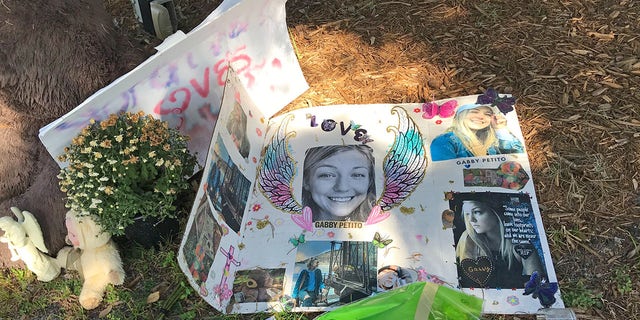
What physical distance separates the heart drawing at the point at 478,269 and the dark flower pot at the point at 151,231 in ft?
2.43

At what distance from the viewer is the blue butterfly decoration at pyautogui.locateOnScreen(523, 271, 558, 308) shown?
1.33 m

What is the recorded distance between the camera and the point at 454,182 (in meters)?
1.58

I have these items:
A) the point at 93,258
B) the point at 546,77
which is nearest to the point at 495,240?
the point at 546,77

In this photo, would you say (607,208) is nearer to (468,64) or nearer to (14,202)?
(468,64)

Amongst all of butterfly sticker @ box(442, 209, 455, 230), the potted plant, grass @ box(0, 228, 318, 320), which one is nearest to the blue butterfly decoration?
butterfly sticker @ box(442, 209, 455, 230)

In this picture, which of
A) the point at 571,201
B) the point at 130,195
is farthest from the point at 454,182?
the point at 130,195

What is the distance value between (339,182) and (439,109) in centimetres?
40

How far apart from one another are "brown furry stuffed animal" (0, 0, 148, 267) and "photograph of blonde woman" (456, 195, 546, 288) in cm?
100

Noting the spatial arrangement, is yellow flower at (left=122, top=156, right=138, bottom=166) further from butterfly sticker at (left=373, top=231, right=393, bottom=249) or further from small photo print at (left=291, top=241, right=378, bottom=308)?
butterfly sticker at (left=373, top=231, right=393, bottom=249)

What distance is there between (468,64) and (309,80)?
52cm

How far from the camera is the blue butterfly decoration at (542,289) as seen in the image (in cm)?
133

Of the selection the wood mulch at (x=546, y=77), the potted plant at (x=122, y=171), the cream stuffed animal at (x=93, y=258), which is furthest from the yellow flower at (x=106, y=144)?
the wood mulch at (x=546, y=77)

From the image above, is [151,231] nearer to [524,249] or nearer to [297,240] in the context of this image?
[297,240]

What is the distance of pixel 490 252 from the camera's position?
4.71ft
